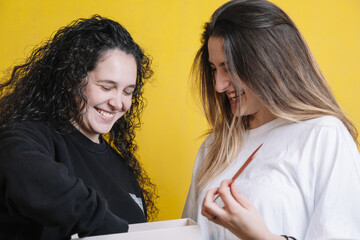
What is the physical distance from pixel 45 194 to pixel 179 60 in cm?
127

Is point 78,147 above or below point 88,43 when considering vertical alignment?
below

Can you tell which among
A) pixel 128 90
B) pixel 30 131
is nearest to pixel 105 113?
pixel 128 90

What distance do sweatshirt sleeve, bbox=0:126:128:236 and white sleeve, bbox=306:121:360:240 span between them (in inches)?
21.8

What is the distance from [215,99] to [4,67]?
3.20 ft

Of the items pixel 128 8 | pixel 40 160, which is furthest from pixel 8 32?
pixel 40 160

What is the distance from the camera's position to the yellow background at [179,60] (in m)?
1.97

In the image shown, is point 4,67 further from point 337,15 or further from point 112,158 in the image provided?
point 337,15

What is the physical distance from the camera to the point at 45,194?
83 centimetres

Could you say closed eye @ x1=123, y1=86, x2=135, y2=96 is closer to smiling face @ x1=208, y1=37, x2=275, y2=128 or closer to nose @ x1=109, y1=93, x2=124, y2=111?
nose @ x1=109, y1=93, x2=124, y2=111

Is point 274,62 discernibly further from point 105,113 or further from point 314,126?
point 105,113

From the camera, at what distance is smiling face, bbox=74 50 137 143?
50.3 inches

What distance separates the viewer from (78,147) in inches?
49.8

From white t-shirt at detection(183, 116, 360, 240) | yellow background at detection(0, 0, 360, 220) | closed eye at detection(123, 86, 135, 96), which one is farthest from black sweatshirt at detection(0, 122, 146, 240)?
yellow background at detection(0, 0, 360, 220)

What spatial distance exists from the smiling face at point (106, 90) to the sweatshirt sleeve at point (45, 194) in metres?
0.39
